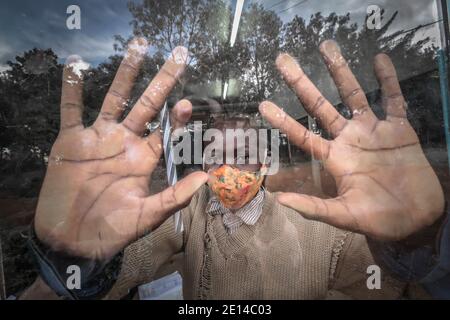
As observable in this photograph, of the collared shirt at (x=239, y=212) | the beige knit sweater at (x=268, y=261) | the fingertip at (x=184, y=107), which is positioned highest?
the fingertip at (x=184, y=107)

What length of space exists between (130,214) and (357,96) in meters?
1.37

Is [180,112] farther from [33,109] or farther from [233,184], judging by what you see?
[33,109]

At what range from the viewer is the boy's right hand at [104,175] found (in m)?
1.52

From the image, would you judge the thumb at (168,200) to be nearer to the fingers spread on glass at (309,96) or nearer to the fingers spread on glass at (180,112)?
the fingers spread on glass at (180,112)

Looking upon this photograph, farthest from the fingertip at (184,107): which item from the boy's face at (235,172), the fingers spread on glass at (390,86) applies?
the fingers spread on glass at (390,86)

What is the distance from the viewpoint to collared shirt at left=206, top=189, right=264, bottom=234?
1.63 metres

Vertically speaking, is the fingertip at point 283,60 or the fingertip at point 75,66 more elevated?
the fingertip at point 283,60

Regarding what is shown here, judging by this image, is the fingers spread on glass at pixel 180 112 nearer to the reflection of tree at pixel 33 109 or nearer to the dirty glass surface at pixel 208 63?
the dirty glass surface at pixel 208 63

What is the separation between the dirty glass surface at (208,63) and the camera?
152 cm

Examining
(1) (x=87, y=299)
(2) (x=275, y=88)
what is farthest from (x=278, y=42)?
(1) (x=87, y=299)

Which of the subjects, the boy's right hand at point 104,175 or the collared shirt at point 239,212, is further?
the collared shirt at point 239,212

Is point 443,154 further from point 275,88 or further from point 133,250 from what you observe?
point 133,250

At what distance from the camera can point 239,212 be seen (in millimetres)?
1626

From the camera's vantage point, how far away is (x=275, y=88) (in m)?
1.57
